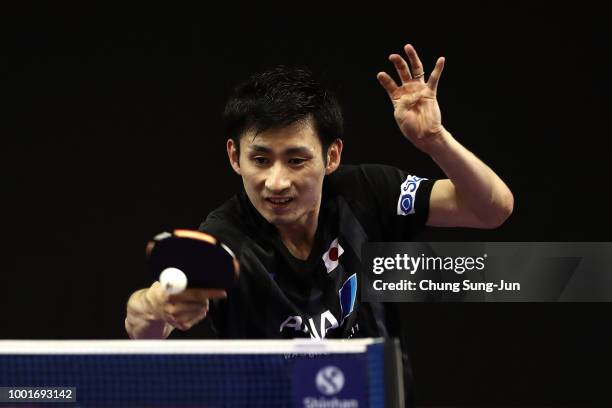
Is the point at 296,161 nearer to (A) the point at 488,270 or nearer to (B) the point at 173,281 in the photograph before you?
(B) the point at 173,281

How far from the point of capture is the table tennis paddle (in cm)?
158

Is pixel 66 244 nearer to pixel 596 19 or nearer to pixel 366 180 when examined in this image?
pixel 366 180

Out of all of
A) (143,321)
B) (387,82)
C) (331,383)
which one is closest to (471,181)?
(387,82)

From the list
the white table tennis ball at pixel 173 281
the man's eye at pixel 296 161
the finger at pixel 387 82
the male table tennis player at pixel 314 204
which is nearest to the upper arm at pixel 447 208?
the male table tennis player at pixel 314 204

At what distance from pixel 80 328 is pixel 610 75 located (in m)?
2.89

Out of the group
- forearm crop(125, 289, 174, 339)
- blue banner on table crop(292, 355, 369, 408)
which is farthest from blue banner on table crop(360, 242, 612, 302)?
blue banner on table crop(292, 355, 369, 408)

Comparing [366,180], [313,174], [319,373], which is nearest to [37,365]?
[319,373]

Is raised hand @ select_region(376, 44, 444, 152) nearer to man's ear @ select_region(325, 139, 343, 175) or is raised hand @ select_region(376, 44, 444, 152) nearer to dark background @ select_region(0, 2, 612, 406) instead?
man's ear @ select_region(325, 139, 343, 175)

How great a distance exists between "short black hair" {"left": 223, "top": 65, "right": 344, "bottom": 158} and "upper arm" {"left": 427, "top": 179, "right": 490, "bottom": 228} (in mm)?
326

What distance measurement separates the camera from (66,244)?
4277 mm

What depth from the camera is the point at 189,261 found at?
1.62 metres

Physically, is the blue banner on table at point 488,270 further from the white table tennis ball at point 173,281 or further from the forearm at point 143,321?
the white table tennis ball at point 173,281

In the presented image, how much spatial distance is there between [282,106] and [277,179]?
208 millimetres

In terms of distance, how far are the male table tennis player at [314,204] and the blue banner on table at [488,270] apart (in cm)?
183
